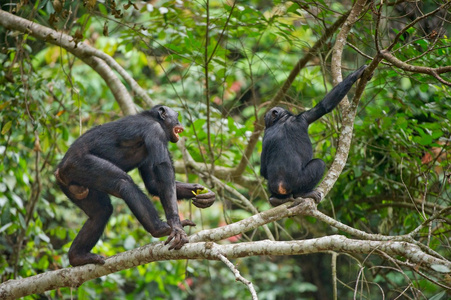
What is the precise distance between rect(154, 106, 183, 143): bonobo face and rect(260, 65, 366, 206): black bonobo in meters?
0.97

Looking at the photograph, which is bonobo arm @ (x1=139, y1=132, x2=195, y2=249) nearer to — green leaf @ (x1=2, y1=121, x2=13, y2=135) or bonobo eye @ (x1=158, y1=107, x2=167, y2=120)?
bonobo eye @ (x1=158, y1=107, x2=167, y2=120)

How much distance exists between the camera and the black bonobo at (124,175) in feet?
14.6

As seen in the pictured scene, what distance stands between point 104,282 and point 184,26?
379cm

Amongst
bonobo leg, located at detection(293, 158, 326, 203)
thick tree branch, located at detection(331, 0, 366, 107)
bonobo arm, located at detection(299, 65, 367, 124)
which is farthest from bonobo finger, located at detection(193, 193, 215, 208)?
thick tree branch, located at detection(331, 0, 366, 107)

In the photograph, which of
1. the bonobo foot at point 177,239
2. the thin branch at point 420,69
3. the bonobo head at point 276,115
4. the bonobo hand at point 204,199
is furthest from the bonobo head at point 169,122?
the thin branch at point 420,69

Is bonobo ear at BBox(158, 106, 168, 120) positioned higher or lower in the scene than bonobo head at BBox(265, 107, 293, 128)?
higher

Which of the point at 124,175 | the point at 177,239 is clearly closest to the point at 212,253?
the point at 177,239

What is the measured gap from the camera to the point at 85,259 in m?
4.55

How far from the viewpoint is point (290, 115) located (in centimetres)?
543

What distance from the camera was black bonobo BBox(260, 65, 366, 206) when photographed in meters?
4.91

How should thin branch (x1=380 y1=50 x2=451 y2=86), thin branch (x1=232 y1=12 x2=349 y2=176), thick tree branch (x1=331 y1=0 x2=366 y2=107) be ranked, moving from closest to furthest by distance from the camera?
thin branch (x1=380 y1=50 x2=451 y2=86), thick tree branch (x1=331 y1=0 x2=366 y2=107), thin branch (x1=232 y1=12 x2=349 y2=176)

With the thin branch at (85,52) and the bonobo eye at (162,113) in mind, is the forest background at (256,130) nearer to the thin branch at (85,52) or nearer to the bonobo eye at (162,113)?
the thin branch at (85,52)

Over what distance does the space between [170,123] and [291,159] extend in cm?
129

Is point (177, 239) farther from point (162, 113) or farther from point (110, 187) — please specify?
point (162, 113)
